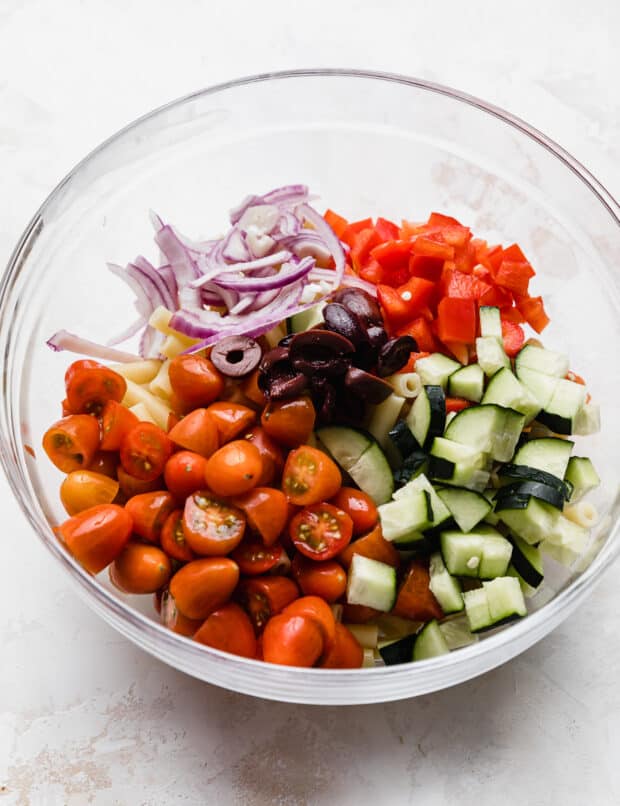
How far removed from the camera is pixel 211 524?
2158mm

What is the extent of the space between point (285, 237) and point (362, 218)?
479mm

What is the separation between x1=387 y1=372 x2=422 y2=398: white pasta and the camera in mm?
2402

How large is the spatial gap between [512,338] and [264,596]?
978 millimetres

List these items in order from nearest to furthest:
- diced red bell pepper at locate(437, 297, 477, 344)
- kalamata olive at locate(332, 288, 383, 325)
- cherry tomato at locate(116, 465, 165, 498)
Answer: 1. cherry tomato at locate(116, 465, 165, 498)
2. kalamata olive at locate(332, 288, 383, 325)
3. diced red bell pepper at locate(437, 297, 477, 344)

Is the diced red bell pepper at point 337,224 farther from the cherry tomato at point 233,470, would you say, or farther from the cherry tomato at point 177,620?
the cherry tomato at point 177,620

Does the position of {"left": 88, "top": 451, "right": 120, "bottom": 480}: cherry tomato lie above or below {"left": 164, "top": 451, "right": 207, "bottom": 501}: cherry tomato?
below

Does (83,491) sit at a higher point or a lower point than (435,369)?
lower

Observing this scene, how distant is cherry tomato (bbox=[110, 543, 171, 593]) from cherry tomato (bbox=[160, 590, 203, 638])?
4 centimetres

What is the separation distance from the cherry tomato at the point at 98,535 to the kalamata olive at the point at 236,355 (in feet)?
1.45

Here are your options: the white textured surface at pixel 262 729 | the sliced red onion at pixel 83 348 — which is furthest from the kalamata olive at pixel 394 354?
the white textured surface at pixel 262 729

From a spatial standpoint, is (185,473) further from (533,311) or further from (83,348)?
(533,311)

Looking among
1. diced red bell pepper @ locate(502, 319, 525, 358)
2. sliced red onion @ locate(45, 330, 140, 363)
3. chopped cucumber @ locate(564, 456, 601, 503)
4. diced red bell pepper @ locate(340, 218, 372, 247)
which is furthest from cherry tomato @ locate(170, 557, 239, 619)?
diced red bell pepper @ locate(340, 218, 372, 247)

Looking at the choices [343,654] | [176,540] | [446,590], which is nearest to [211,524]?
[176,540]

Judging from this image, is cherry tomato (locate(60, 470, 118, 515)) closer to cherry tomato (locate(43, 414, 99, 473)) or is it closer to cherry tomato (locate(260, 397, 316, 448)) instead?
cherry tomato (locate(43, 414, 99, 473))
